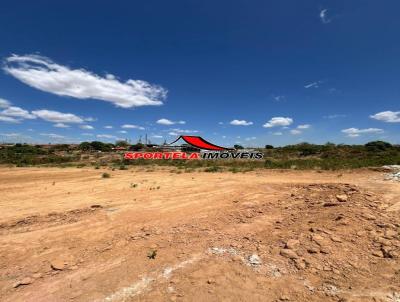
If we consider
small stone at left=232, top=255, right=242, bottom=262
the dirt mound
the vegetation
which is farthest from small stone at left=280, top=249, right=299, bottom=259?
the vegetation

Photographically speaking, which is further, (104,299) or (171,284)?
(171,284)

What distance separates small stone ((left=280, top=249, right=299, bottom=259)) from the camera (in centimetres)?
489

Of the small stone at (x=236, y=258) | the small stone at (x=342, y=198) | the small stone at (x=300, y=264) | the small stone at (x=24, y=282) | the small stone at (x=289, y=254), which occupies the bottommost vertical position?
the small stone at (x=24, y=282)

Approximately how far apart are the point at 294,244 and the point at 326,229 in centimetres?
102

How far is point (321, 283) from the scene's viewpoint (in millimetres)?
4141

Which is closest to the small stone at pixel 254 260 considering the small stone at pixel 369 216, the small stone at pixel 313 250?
the small stone at pixel 313 250

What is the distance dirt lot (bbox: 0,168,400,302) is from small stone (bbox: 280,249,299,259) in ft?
0.06

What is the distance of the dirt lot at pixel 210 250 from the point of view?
13.3 feet

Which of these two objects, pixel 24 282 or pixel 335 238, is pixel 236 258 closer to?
pixel 335 238

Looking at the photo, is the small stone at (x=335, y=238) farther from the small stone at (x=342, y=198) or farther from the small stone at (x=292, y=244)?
the small stone at (x=342, y=198)

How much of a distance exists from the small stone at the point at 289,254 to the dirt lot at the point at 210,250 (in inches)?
0.7

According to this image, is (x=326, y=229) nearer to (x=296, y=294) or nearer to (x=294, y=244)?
(x=294, y=244)

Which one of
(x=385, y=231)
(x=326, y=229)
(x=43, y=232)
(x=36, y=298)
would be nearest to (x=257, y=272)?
(x=326, y=229)

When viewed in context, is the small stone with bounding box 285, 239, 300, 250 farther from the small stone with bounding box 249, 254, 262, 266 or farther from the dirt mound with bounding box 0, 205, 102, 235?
the dirt mound with bounding box 0, 205, 102, 235
